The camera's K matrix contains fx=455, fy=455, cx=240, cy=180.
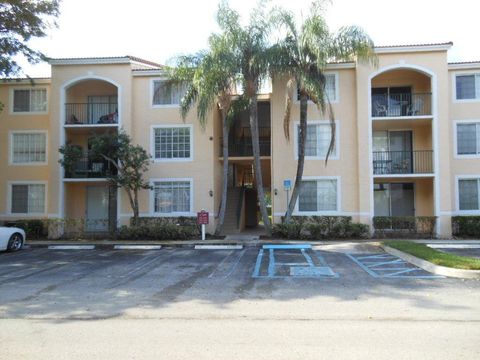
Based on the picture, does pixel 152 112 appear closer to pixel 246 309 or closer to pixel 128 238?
pixel 128 238

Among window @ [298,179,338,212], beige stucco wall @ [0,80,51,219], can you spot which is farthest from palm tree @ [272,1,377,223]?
beige stucco wall @ [0,80,51,219]

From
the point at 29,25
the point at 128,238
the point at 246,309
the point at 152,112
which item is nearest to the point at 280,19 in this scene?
the point at 152,112

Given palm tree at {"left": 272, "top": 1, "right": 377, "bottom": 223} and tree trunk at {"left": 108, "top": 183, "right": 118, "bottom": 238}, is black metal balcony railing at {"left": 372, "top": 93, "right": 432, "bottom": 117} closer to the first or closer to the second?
palm tree at {"left": 272, "top": 1, "right": 377, "bottom": 223}

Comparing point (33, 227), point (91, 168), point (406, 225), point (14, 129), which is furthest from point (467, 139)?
point (14, 129)

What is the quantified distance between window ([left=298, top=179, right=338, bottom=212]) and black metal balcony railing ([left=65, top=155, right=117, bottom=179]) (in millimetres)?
9140

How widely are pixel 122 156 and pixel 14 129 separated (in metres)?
7.33

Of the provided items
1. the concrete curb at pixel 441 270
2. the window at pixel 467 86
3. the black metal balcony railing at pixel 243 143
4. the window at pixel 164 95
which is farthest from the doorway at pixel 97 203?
the window at pixel 467 86

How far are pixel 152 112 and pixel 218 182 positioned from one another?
186 inches

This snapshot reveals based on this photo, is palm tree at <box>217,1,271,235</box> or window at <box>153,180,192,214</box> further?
window at <box>153,180,192,214</box>

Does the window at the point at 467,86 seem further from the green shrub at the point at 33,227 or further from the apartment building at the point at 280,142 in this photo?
the green shrub at the point at 33,227

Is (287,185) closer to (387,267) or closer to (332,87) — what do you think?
(332,87)

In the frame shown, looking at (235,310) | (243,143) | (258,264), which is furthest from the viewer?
(243,143)

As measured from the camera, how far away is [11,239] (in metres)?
16.0

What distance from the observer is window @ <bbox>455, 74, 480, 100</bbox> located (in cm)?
2127
